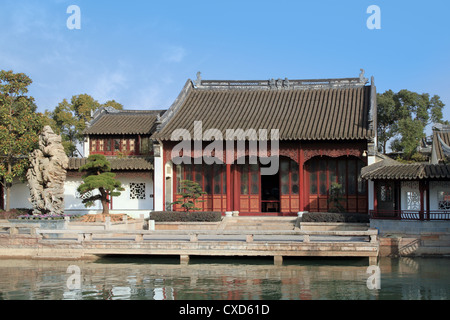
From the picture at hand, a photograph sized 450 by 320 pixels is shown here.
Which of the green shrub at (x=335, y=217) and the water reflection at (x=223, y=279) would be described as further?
the green shrub at (x=335, y=217)

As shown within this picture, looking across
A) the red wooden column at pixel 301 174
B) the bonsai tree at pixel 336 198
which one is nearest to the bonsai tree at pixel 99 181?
the red wooden column at pixel 301 174

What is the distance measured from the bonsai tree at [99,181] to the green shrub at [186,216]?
2.21 m

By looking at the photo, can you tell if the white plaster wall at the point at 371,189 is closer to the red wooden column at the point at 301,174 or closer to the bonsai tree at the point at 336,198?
the bonsai tree at the point at 336,198

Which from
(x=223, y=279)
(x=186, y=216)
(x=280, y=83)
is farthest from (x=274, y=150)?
(x=223, y=279)

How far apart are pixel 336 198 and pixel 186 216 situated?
7165mm

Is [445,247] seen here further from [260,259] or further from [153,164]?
[153,164]

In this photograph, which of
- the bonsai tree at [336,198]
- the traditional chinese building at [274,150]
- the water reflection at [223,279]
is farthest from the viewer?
the traditional chinese building at [274,150]

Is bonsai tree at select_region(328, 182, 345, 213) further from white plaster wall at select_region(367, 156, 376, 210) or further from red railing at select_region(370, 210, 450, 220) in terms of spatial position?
red railing at select_region(370, 210, 450, 220)

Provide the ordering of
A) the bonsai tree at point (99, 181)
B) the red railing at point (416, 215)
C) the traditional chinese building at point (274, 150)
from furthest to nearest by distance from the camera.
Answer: the traditional chinese building at point (274, 150), the bonsai tree at point (99, 181), the red railing at point (416, 215)

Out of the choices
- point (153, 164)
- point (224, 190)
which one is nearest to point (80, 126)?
point (153, 164)

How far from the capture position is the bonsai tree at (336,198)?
88.5 feet

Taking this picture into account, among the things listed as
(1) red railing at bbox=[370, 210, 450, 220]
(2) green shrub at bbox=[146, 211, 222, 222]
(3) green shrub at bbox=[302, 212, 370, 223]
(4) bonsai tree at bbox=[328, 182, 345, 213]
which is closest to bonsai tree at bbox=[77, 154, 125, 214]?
(2) green shrub at bbox=[146, 211, 222, 222]

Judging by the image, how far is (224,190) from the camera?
96.6 ft
